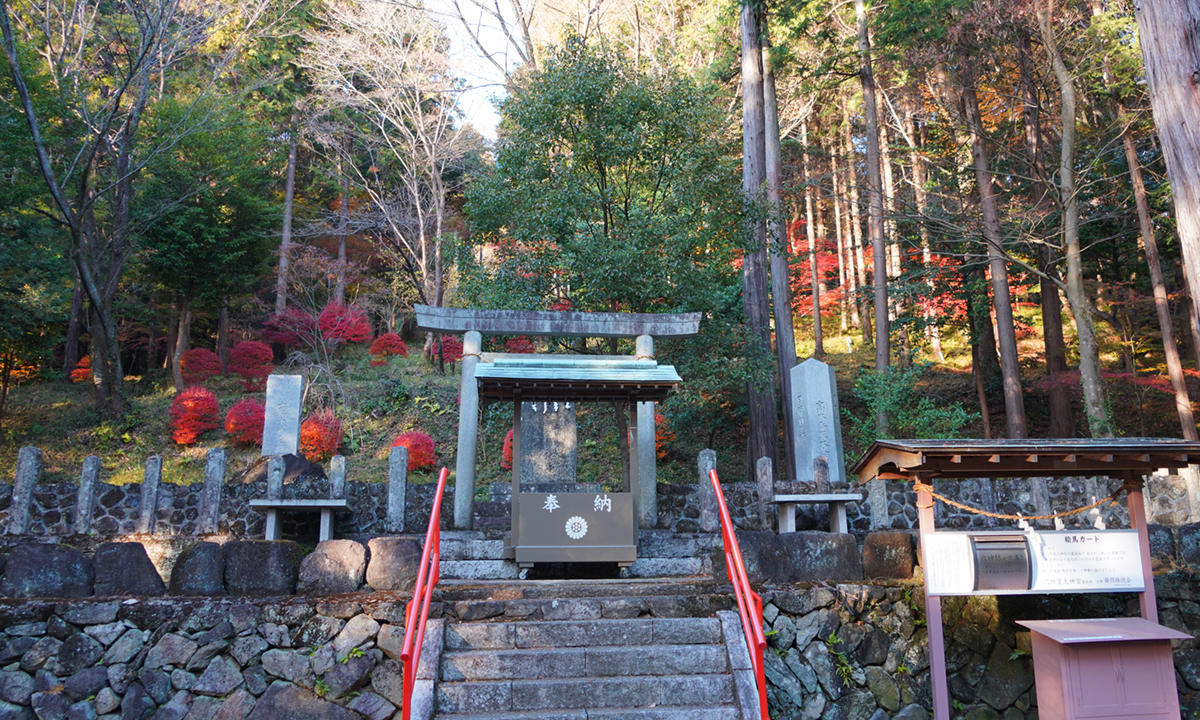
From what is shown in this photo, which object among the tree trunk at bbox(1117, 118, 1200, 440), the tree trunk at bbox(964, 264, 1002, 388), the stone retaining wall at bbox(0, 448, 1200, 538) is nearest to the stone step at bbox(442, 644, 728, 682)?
the stone retaining wall at bbox(0, 448, 1200, 538)

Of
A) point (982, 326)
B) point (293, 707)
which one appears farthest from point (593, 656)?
point (982, 326)

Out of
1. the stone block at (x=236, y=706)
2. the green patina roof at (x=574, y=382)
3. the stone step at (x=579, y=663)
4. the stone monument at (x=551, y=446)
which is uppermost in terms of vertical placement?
the green patina roof at (x=574, y=382)

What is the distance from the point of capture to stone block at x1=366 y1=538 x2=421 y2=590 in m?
6.63

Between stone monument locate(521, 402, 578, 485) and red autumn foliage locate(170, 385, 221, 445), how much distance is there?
941 centimetres

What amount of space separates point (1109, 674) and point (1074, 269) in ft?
30.2

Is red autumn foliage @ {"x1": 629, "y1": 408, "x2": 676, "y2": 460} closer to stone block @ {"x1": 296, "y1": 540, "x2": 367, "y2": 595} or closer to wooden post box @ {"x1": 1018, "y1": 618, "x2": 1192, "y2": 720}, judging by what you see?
stone block @ {"x1": 296, "y1": 540, "x2": 367, "y2": 595}

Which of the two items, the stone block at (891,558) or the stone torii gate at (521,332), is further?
the stone torii gate at (521,332)

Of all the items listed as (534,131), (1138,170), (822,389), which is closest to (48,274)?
→ (534,131)

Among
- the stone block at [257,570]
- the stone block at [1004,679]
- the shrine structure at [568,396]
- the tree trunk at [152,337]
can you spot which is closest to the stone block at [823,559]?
the stone block at [1004,679]

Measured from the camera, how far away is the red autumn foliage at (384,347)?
22.1 meters

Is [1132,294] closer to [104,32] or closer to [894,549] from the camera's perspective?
[894,549]

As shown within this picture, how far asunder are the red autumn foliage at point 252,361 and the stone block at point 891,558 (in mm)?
17667

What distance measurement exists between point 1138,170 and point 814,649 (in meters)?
12.4

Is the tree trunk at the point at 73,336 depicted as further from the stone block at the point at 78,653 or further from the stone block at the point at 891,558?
the stone block at the point at 891,558
